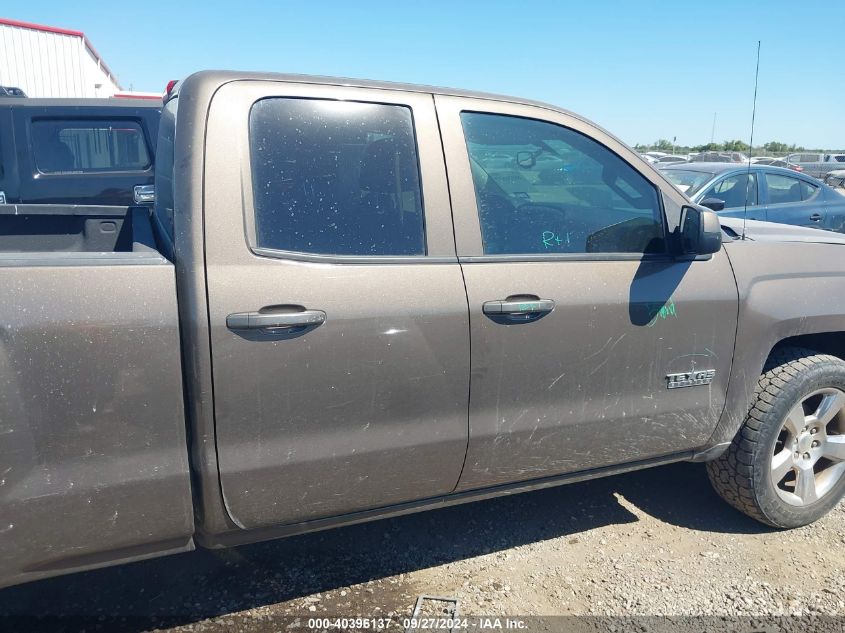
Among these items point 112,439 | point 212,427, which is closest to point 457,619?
point 212,427

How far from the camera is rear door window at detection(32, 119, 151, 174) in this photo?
634 centimetres

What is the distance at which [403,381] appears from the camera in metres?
2.40

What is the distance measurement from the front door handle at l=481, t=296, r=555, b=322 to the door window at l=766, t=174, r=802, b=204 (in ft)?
22.9

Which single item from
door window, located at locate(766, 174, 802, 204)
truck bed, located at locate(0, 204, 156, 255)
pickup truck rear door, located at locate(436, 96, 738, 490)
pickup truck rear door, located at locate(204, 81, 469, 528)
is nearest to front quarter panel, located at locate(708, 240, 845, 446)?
pickup truck rear door, located at locate(436, 96, 738, 490)

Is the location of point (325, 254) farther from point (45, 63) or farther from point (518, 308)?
point (45, 63)

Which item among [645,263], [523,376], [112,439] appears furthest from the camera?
[645,263]

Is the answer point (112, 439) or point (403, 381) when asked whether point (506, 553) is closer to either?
point (403, 381)

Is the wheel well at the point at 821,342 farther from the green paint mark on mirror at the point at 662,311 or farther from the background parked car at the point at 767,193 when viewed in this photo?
the background parked car at the point at 767,193

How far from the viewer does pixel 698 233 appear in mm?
2797

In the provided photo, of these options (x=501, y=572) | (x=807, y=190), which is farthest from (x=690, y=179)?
(x=501, y=572)

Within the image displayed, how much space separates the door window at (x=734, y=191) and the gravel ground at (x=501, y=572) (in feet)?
17.0

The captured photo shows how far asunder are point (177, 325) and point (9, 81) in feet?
61.3

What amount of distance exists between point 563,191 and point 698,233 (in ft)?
1.80

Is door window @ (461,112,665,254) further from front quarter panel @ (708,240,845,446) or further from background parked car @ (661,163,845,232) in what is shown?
background parked car @ (661,163,845,232)
